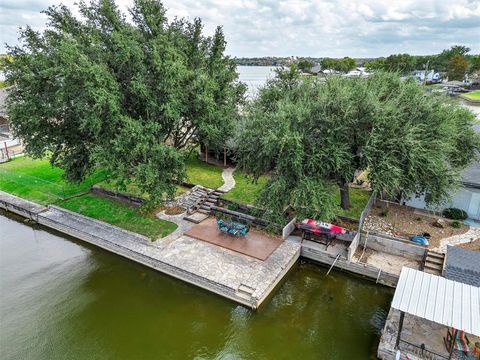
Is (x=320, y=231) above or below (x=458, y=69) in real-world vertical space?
below

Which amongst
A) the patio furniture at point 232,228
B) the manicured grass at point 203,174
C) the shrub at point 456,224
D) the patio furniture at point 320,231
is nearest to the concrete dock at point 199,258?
the patio furniture at point 320,231

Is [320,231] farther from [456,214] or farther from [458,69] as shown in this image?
[458,69]

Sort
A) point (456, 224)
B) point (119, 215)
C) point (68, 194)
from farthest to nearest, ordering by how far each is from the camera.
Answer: point (68, 194)
point (119, 215)
point (456, 224)

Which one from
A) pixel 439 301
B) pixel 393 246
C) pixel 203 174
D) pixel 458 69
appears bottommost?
pixel 393 246

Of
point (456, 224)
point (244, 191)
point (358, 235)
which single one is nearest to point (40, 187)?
point (244, 191)

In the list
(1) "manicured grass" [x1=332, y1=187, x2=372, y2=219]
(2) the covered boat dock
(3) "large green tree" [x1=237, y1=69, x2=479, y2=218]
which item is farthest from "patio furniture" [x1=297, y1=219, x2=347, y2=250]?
(2) the covered boat dock

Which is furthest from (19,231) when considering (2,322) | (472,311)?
(472,311)

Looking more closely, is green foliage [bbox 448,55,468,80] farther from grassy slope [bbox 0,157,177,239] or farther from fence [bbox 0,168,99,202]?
fence [bbox 0,168,99,202]
